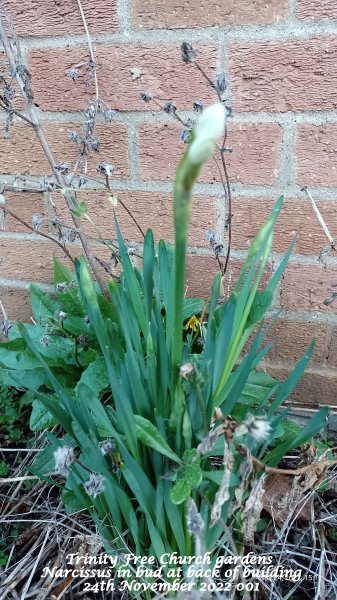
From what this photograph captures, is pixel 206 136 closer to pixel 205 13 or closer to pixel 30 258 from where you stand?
pixel 205 13

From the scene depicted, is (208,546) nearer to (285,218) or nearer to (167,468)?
(167,468)

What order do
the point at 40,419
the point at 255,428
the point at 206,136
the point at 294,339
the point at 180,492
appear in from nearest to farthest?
1. the point at 206,136
2. the point at 255,428
3. the point at 180,492
4. the point at 40,419
5. the point at 294,339

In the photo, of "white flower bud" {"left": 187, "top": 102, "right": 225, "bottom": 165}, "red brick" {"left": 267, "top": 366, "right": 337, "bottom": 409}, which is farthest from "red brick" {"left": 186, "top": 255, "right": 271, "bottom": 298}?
"white flower bud" {"left": 187, "top": 102, "right": 225, "bottom": 165}

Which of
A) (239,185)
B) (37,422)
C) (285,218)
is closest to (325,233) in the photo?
(285,218)

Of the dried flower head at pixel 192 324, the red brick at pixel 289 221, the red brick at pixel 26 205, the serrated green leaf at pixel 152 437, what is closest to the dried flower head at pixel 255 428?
the serrated green leaf at pixel 152 437

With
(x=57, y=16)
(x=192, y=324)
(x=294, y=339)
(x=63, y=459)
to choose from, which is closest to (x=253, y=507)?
(x=63, y=459)

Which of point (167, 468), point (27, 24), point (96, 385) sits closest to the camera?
point (167, 468)

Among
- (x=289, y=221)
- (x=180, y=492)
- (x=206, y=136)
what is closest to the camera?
(x=206, y=136)
